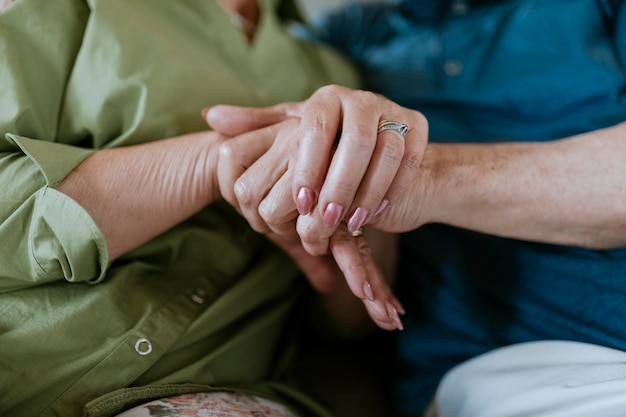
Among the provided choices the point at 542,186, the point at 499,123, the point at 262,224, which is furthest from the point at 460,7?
the point at 262,224

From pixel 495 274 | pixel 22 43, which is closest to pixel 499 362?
pixel 495 274

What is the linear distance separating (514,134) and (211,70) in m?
0.52

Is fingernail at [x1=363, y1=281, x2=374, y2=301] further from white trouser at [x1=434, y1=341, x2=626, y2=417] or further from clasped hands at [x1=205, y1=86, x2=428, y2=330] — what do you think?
white trouser at [x1=434, y1=341, x2=626, y2=417]

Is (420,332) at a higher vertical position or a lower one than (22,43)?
lower

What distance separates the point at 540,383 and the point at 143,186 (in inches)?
21.0

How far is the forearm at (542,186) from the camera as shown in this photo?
660 mm

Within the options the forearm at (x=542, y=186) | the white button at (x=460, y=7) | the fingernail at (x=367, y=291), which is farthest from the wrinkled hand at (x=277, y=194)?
the white button at (x=460, y=7)

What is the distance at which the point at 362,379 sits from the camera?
38.6 inches

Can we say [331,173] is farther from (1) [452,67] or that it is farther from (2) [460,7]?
(2) [460,7]

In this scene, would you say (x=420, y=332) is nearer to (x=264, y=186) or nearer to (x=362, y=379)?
(x=362, y=379)

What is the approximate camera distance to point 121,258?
0.73 meters

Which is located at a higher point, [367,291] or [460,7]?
[460,7]

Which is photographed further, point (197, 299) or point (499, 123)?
point (499, 123)

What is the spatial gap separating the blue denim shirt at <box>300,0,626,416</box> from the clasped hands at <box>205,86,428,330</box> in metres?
0.23
